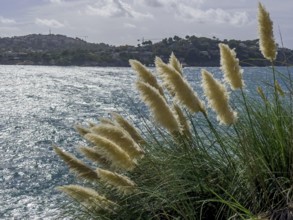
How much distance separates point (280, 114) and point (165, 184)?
44.9 inches

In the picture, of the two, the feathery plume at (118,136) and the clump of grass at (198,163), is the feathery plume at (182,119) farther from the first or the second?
the feathery plume at (118,136)

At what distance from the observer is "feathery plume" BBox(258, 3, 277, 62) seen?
406 centimetres

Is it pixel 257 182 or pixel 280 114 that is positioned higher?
pixel 280 114

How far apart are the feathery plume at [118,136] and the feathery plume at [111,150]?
0.08 m

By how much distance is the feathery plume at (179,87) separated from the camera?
Result: 142 inches

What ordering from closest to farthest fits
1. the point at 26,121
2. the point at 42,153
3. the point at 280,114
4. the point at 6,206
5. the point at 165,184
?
1. the point at 165,184
2. the point at 280,114
3. the point at 6,206
4. the point at 42,153
5. the point at 26,121

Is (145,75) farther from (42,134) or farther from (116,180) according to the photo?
(42,134)

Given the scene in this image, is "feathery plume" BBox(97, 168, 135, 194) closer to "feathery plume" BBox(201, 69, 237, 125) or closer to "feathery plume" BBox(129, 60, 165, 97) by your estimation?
"feathery plume" BBox(201, 69, 237, 125)

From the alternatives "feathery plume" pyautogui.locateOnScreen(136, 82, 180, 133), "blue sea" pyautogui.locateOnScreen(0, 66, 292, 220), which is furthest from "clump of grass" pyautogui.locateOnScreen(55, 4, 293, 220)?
"blue sea" pyautogui.locateOnScreen(0, 66, 292, 220)

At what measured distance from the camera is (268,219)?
11.5 feet

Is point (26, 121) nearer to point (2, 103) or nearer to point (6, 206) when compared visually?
point (2, 103)

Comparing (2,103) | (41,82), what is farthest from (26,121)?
(41,82)

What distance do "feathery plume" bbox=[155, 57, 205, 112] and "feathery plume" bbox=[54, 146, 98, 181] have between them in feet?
3.27

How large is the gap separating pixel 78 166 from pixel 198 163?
3.10ft
